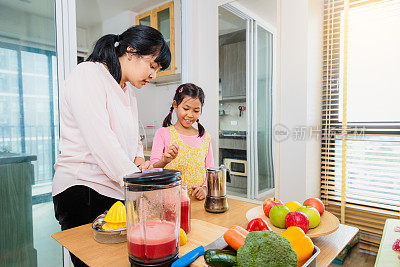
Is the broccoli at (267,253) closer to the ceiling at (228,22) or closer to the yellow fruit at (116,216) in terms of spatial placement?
the yellow fruit at (116,216)

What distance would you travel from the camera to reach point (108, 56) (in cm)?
104

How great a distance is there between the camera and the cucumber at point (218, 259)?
0.51 m

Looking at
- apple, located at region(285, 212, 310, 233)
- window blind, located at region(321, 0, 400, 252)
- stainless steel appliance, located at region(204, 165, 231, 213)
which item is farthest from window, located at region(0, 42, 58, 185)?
window blind, located at region(321, 0, 400, 252)

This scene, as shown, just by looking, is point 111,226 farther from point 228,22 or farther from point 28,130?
point 228,22

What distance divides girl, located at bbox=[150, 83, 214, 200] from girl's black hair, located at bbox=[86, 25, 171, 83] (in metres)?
0.54

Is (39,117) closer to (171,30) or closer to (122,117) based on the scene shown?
(122,117)

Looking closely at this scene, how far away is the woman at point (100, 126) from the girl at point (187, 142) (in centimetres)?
46

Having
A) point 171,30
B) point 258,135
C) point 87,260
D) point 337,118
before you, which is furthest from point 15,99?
point 337,118

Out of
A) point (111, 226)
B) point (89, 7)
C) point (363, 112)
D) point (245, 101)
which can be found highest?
point (89, 7)

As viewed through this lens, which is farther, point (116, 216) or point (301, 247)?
point (116, 216)

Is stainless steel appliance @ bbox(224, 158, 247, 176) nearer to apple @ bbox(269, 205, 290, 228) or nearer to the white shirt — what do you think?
the white shirt

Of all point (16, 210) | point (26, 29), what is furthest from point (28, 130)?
point (26, 29)

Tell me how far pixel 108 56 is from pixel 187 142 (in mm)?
792

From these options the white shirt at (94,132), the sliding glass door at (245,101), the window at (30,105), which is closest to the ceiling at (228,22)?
the sliding glass door at (245,101)
